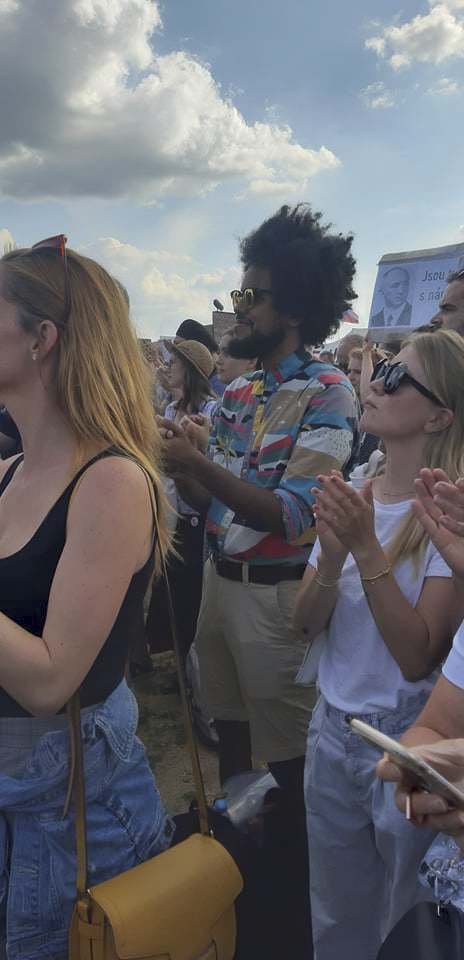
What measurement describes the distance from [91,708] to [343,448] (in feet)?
4.27

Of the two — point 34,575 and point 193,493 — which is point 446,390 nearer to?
point 34,575

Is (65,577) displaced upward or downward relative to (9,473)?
downward

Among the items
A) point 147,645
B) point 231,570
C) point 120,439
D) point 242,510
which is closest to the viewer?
point 120,439

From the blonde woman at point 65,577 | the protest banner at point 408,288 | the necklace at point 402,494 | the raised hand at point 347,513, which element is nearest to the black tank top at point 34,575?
the blonde woman at point 65,577

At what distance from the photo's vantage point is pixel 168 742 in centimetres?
384

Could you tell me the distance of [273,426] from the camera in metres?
2.42

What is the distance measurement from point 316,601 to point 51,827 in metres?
0.84

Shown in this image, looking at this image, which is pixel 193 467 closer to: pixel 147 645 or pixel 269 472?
pixel 269 472

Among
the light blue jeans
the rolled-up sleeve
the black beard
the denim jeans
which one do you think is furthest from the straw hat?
the denim jeans

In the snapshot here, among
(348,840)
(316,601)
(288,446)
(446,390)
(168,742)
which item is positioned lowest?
(168,742)

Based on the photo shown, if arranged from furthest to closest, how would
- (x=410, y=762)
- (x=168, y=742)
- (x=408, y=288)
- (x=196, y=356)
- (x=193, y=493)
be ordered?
(x=408, y=288), (x=196, y=356), (x=168, y=742), (x=193, y=493), (x=410, y=762)

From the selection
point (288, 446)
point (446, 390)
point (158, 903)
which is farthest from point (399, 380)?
point (158, 903)

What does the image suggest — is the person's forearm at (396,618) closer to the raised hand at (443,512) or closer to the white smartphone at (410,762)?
the raised hand at (443,512)

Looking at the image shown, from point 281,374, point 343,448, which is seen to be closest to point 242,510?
point 343,448
